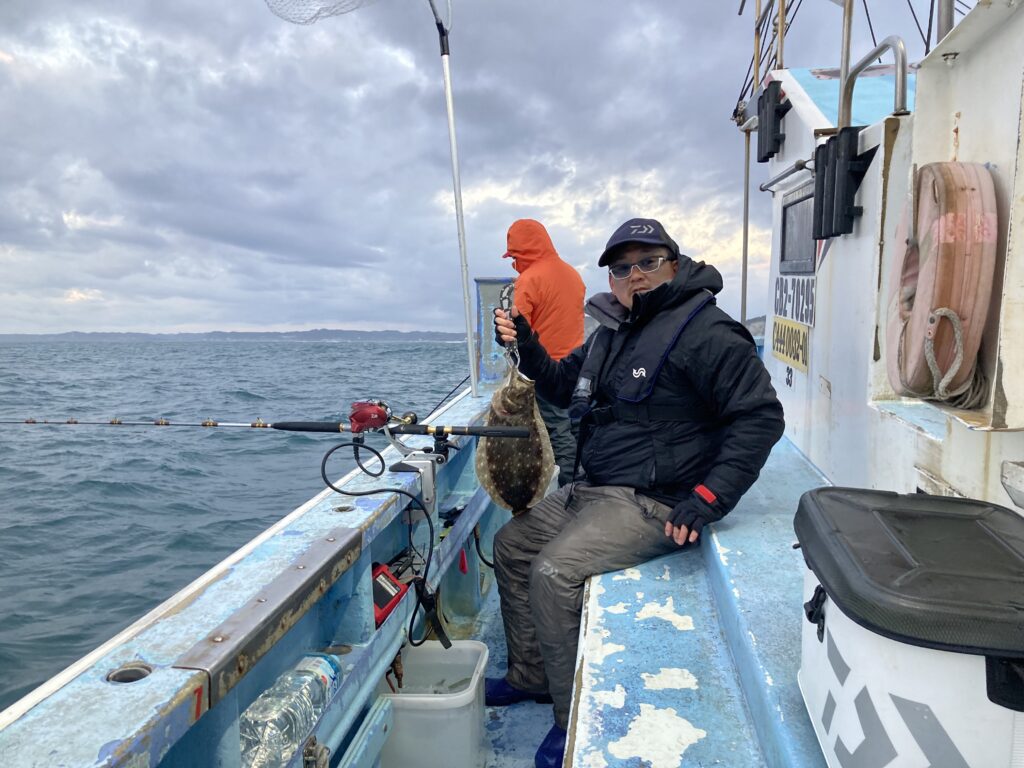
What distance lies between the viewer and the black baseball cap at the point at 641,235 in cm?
288

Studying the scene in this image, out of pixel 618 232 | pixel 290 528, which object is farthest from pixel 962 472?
pixel 290 528

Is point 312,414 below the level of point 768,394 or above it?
below

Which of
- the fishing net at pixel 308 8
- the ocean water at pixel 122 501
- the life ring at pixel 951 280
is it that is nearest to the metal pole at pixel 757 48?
the fishing net at pixel 308 8

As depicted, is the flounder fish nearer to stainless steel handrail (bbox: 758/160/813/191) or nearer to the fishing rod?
the fishing rod

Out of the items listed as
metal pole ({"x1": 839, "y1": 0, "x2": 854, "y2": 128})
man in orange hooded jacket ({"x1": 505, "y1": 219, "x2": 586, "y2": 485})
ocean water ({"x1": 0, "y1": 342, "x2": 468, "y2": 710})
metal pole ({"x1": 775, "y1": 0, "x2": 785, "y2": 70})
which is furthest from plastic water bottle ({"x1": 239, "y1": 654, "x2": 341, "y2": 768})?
metal pole ({"x1": 775, "y1": 0, "x2": 785, "y2": 70})

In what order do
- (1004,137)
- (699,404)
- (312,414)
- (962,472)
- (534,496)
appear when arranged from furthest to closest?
(312,414) < (534,496) < (699,404) < (962,472) < (1004,137)

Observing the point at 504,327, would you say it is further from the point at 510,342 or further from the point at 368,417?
the point at 368,417

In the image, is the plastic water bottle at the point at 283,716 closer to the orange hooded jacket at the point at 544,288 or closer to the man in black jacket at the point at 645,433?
the man in black jacket at the point at 645,433

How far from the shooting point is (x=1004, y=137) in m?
1.67

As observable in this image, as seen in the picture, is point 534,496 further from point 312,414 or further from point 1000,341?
point 312,414

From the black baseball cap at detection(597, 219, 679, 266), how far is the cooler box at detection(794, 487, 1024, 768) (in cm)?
166

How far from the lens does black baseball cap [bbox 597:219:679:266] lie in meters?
2.88

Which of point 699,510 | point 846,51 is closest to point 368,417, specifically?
point 699,510

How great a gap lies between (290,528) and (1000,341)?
236 centimetres
